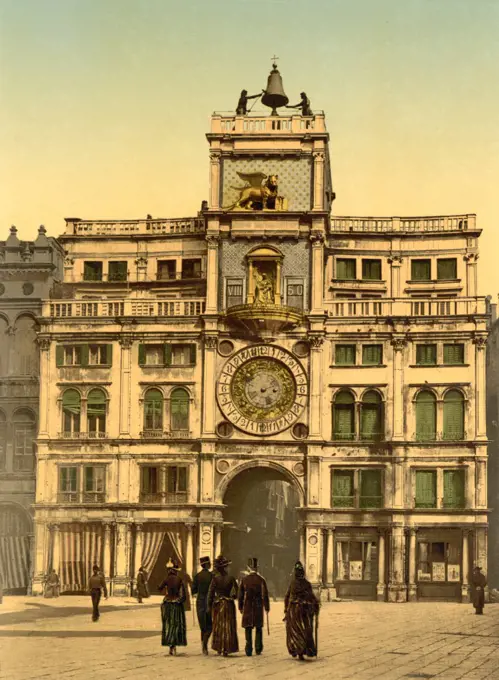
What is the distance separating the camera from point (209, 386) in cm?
6306

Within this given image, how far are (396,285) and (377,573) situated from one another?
14941mm

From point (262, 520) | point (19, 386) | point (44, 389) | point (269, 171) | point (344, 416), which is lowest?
point (262, 520)

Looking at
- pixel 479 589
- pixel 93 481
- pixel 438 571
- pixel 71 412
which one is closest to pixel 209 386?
pixel 71 412

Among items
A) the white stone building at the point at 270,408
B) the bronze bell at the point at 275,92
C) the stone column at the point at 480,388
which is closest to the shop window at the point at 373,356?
the white stone building at the point at 270,408

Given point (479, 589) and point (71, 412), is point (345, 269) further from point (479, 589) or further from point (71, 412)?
point (479, 589)

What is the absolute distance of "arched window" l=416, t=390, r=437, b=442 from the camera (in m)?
62.2

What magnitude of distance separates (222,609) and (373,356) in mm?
33925

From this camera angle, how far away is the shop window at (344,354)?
63156mm

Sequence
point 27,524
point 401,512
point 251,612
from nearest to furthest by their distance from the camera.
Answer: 1. point 251,612
2. point 401,512
3. point 27,524

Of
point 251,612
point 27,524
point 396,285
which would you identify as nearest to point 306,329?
point 396,285

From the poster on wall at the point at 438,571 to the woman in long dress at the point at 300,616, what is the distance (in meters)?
32.1

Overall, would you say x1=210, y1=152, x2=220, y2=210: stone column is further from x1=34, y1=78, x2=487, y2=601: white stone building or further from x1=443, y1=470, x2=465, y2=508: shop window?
x1=443, y1=470, x2=465, y2=508: shop window

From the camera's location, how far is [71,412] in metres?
63.8

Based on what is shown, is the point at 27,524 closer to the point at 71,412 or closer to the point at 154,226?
the point at 71,412
